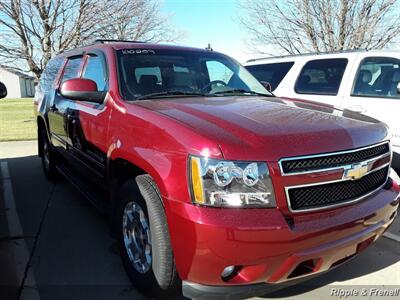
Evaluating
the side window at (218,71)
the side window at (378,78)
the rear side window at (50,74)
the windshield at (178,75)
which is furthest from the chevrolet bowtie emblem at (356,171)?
the rear side window at (50,74)

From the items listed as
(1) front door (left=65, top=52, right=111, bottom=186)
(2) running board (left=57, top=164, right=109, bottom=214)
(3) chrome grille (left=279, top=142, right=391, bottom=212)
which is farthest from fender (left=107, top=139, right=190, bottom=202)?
(2) running board (left=57, top=164, right=109, bottom=214)

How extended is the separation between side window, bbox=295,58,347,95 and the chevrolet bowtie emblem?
377cm

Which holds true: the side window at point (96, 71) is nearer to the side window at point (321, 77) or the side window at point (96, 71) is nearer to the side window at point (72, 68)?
the side window at point (72, 68)

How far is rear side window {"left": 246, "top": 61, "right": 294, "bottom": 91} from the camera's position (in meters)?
7.34

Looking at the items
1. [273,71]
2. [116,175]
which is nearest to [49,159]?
[116,175]

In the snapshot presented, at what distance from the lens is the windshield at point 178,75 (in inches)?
149

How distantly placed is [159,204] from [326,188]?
3.57ft

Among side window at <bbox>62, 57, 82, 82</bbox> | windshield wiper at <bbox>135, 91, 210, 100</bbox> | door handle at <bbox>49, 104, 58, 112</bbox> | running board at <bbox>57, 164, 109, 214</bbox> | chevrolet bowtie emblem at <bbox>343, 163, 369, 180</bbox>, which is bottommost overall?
running board at <bbox>57, 164, 109, 214</bbox>

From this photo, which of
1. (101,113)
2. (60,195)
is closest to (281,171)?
(101,113)

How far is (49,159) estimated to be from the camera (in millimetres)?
6422

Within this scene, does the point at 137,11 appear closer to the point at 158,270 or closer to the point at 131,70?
the point at 131,70

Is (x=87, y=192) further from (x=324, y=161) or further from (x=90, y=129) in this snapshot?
(x=324, y=161)

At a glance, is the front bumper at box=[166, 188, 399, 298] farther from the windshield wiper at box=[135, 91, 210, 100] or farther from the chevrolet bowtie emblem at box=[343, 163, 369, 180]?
the windshield wiper at box=[135, 91, 210, 100]

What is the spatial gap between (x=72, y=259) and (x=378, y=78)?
15.8ft
